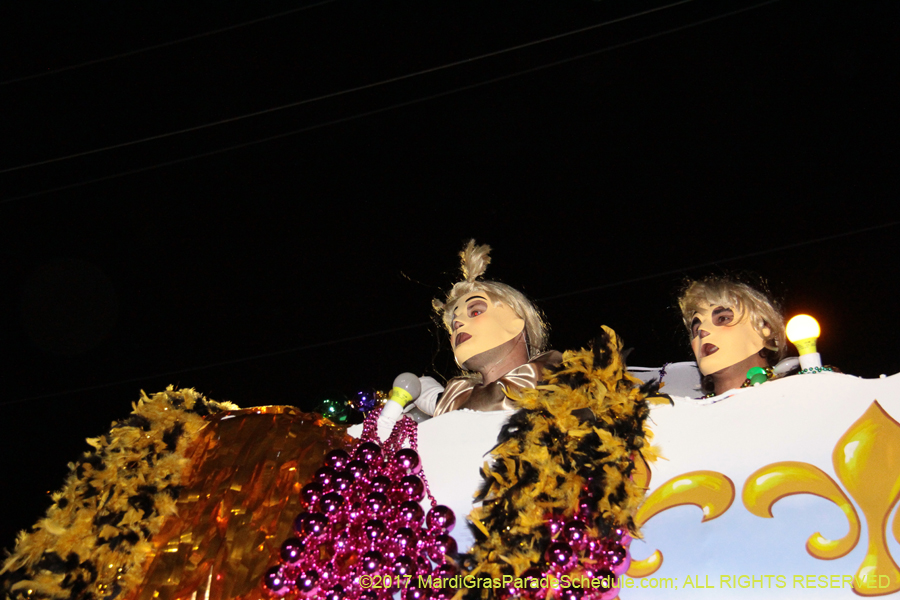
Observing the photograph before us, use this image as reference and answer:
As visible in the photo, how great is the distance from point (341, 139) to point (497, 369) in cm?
134

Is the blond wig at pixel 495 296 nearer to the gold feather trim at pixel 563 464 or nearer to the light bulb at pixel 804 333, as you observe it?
the gold feather trim at pixel 563 464

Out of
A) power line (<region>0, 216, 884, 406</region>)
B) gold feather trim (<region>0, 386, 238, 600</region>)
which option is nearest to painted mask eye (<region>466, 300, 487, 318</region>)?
power line (<region>0, 216, 884, 406</region>)

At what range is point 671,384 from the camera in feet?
7.80

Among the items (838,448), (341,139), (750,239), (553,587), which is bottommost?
(553,587)

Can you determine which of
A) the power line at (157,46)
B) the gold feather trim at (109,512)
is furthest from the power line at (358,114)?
the gold feather trim at (109,512)

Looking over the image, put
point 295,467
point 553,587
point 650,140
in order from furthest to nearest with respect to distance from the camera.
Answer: point 650,140 → point 295,467 → point 553,587

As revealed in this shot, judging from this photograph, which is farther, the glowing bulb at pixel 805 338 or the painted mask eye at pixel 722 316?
the painted mask eye at pixel 722 316

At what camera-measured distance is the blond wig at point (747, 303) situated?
7.16 feet

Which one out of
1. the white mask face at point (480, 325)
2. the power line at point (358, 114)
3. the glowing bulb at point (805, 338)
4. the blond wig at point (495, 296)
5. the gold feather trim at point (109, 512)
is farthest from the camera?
the power line at point (358, 114)

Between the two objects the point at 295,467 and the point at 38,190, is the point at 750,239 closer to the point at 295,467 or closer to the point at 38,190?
the point at 295,467

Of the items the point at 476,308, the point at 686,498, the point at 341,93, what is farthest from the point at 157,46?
the point at 686,498

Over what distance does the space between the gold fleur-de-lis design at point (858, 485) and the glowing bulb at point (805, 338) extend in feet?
1.00

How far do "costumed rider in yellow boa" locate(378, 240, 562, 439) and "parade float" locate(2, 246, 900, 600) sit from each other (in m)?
0.23

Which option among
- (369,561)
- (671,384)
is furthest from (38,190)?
(671,384)
